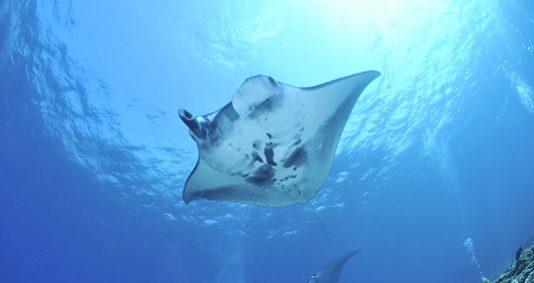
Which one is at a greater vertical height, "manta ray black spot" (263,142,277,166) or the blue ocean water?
the blue ocean water

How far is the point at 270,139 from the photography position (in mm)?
4195

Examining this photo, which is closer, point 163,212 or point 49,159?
point 49,159

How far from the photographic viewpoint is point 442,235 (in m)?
42.4

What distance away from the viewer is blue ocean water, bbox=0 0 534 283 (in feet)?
40.8

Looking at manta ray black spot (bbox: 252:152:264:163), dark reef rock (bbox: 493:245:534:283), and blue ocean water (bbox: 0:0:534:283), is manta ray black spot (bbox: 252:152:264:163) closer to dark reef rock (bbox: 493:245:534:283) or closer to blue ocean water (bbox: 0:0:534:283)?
dark reef rock (bbox: 493:245:534:283)

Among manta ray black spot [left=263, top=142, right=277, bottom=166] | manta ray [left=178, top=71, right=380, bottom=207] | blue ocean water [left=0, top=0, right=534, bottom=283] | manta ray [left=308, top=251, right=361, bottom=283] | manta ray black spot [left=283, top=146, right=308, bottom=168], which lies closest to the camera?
manta ray [left=178, top=71, right=380, bottom=207]

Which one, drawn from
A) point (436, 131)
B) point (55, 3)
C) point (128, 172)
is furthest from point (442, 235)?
point (55, 3)

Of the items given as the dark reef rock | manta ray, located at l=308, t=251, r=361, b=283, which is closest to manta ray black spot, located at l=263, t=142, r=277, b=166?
the dark reef rock

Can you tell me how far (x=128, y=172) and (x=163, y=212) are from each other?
4.53m

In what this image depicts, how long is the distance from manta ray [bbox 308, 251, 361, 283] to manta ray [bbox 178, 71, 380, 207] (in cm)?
639

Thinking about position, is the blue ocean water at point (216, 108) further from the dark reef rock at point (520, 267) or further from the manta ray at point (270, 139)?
the dark reef rock at point (520, 267)

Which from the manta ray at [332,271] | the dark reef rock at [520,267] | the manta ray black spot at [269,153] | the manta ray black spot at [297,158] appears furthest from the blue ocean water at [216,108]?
the dark reef rock at [520,267]

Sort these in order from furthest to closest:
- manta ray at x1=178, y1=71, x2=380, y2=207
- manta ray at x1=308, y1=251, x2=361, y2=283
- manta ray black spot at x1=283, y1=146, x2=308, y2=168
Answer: manta ray at x1=308, y1=251, x2=361, y2=283 → manta ray black spot at x1=283, y1=146, x2=308, y2=168 → manta ray at x1=178, y1=71, x2=380, y2=207

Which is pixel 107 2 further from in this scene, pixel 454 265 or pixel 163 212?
pixel 454 265
